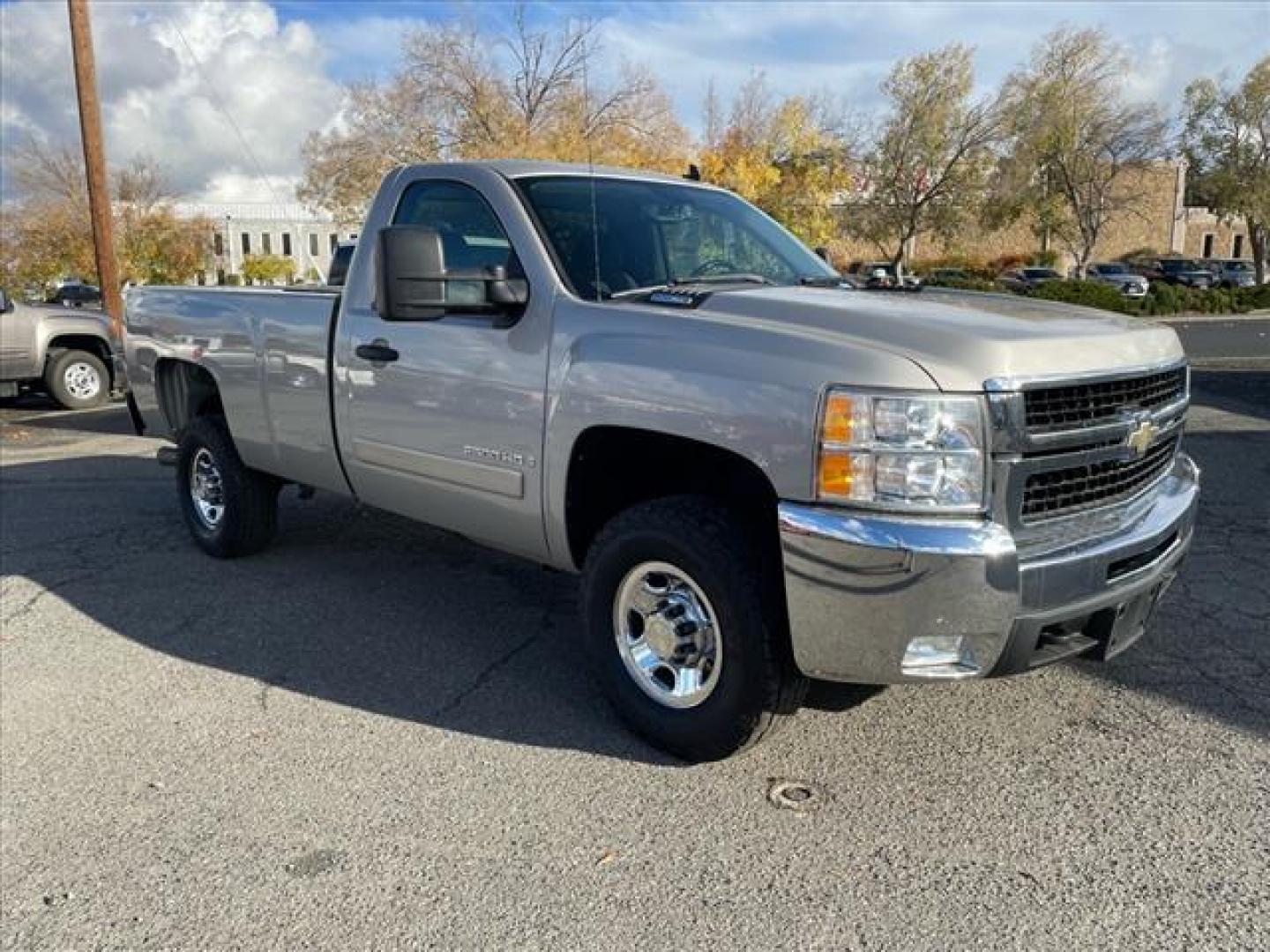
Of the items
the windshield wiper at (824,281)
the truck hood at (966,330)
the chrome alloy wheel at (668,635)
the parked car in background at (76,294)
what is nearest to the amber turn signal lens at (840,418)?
the truck hood at (966,330)

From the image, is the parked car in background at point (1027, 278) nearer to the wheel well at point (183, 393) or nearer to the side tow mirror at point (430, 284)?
the wheel well at point (183, 393)

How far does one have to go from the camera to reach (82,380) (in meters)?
12.9

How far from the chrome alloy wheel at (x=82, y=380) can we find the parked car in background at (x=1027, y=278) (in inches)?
1243

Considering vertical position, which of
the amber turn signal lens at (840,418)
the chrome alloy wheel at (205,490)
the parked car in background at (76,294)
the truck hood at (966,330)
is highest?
the truck hood at (966,330)

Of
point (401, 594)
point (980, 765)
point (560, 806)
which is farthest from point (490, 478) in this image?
point (980, 765)

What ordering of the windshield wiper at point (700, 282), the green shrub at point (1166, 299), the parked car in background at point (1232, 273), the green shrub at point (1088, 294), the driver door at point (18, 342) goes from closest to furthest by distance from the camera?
the windshield wiper at point (700, 282) → the driver door at point (18, 342) → the green shrub at point (1088, 294) → the green shrub at point (1166, 299) → the parked car in background at point (1232, 273)

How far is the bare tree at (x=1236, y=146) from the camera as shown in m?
47.4

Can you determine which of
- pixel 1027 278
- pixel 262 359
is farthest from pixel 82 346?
pixel 1027 278

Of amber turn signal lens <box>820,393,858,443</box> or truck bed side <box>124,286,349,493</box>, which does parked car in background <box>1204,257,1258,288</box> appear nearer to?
truck bed side <box>124,286,349,493</box>

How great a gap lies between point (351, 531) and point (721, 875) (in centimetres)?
434

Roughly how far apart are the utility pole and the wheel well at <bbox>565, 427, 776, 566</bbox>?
13235mm

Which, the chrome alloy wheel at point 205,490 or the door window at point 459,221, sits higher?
the door window at point 459,221

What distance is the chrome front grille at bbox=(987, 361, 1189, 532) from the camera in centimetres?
277

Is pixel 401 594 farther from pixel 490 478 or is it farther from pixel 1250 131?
pixel 1250 131
